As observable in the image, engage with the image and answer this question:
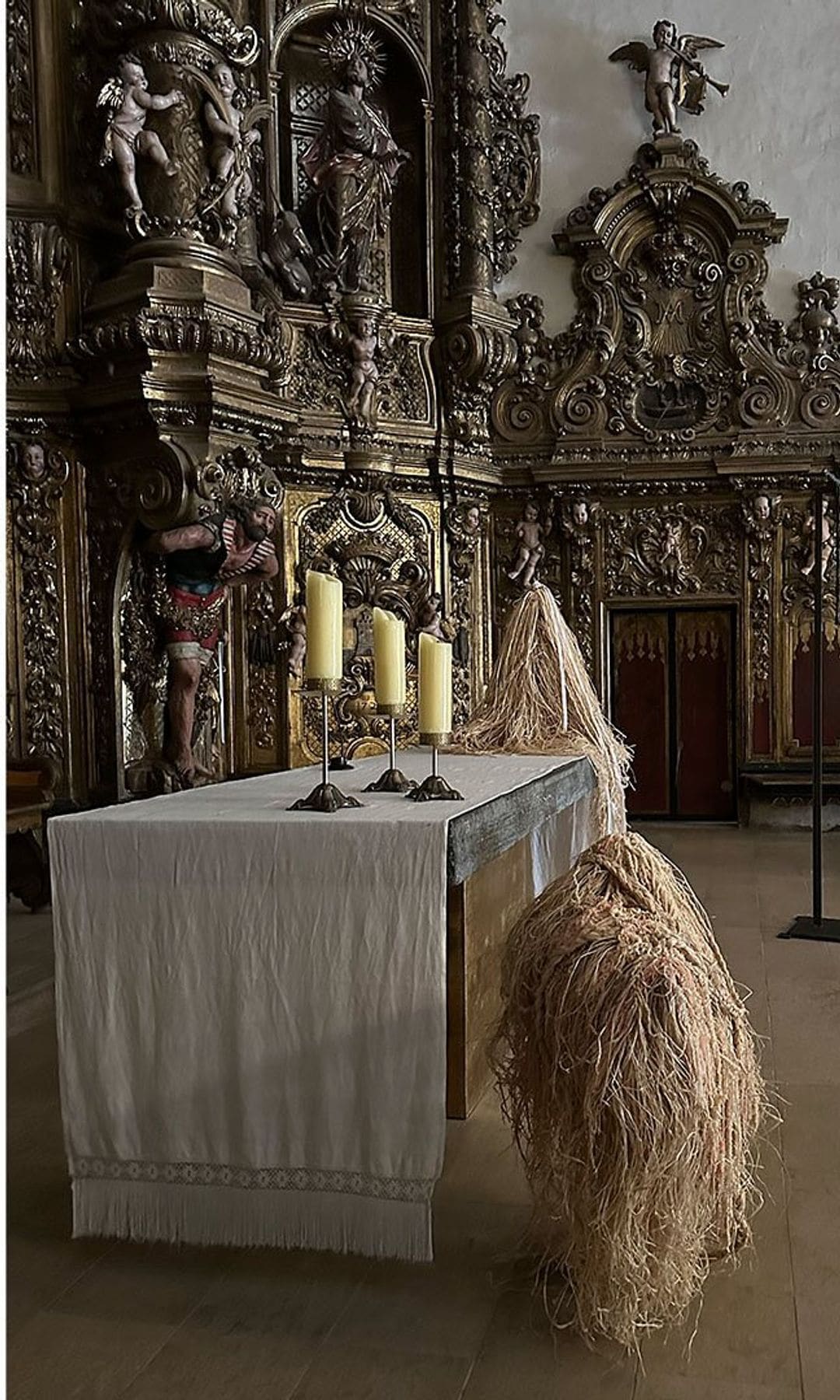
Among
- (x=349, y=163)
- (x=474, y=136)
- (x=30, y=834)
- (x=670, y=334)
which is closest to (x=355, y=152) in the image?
(x=349, y=163)

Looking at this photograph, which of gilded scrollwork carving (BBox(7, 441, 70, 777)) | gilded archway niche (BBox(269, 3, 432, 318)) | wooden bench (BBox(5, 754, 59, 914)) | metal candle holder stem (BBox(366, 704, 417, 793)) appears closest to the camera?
metal candle holder stem (BBox(366, 704, 417, 793))

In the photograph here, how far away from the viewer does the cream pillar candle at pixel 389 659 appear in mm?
3689

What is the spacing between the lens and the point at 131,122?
810cm

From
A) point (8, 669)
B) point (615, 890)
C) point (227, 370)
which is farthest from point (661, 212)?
point (615, 890)

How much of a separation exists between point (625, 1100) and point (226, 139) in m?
7.57

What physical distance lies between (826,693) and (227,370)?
21.0 feet

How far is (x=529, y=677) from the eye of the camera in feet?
19.2

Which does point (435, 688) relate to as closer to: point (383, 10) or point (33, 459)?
point (33, 459)

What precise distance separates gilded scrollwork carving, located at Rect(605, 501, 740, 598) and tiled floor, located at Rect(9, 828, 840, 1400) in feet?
26.8

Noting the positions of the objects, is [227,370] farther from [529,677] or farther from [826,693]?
[826,693]

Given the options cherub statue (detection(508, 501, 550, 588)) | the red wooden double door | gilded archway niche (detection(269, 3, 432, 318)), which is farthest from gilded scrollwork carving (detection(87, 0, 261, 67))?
the red wooden double door

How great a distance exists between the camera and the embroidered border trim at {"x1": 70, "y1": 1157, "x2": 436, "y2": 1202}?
3021mm

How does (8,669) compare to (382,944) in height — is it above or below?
above

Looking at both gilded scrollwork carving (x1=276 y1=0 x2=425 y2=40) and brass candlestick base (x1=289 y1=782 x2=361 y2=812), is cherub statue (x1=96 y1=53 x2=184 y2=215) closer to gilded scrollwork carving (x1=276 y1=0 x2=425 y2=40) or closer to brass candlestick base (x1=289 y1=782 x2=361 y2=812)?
gilded scrollwork carving (x1=276 y1=0 x2=425 y2=40)
